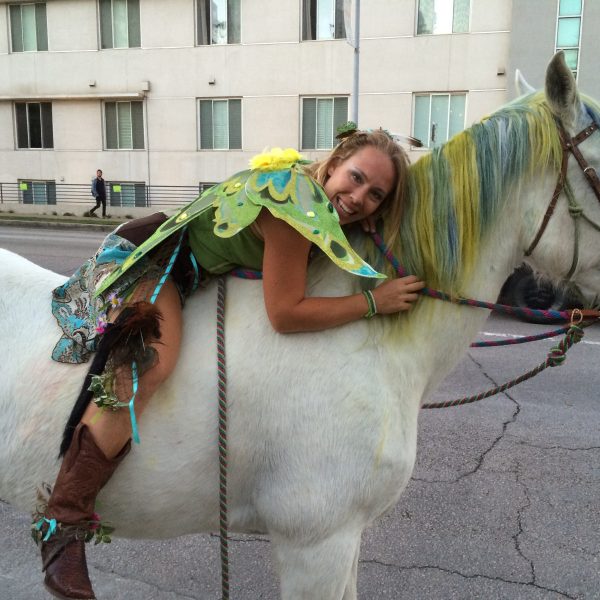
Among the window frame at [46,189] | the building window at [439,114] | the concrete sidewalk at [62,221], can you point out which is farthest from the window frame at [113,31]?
the building window at [439,114]

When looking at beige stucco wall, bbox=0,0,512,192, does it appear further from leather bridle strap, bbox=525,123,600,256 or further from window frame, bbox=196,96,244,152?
leather bridle strap, bbox=525,123,600,256

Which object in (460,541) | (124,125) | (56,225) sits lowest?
(56,225)

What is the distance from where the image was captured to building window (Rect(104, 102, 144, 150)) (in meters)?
21.3

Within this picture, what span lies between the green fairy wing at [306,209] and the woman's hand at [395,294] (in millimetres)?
88

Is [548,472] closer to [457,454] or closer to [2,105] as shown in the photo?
[457,454]

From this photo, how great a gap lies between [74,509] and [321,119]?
19010 mm

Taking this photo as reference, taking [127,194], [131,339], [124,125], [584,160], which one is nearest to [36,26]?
[124,125]

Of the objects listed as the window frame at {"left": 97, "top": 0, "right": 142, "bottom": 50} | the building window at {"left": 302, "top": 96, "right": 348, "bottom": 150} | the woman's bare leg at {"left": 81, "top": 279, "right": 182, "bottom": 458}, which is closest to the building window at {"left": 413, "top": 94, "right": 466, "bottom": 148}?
the building window at {"left": 302, "top": 96, "right": 348, "bottom": 150}

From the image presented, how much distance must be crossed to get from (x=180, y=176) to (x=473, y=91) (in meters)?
10.6

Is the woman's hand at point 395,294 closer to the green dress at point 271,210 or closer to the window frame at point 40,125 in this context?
the green dress at point 271,210

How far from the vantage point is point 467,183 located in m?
1.69

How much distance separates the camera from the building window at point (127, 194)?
2183 cm

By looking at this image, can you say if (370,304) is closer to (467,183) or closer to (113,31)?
(467,183)

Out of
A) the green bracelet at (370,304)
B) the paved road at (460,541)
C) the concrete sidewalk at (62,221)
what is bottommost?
the concrete sidewalk at (62,221)
